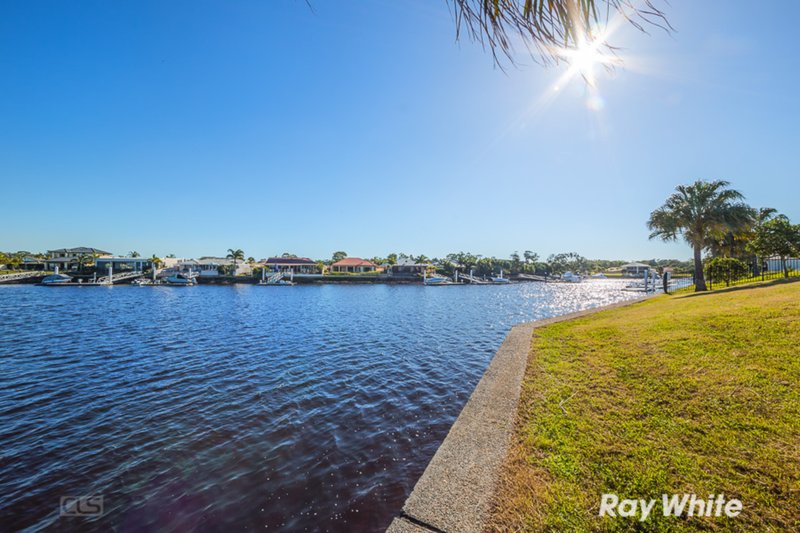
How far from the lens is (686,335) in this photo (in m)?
8.02

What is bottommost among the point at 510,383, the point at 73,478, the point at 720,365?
the point at 73,478

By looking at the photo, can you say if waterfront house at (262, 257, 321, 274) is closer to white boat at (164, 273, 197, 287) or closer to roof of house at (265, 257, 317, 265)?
roof of house at (265, 257, 317, 265)

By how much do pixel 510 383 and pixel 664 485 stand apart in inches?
152

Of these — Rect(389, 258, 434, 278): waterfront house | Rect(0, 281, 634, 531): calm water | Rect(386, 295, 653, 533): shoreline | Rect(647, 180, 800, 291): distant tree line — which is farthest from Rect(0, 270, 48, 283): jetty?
Rect(647, 180, 800, 291): distant tree line

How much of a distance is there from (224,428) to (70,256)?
371 ft

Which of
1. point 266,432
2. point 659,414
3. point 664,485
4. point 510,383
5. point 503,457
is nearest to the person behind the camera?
point 664,485

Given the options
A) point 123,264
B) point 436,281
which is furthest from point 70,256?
point 436,281

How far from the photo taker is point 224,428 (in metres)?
6.44

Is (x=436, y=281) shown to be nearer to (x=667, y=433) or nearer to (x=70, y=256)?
(x=667, y=433)

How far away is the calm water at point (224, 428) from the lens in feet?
14.0

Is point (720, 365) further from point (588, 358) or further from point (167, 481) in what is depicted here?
point (167, 481)

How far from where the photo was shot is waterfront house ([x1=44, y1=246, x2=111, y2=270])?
76375 mm

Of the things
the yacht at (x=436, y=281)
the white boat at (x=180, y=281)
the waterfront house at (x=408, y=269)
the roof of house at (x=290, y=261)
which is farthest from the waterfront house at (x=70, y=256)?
the yacht at (x=436, y=281)

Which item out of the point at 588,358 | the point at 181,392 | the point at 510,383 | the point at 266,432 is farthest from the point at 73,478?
the point at 588,358
